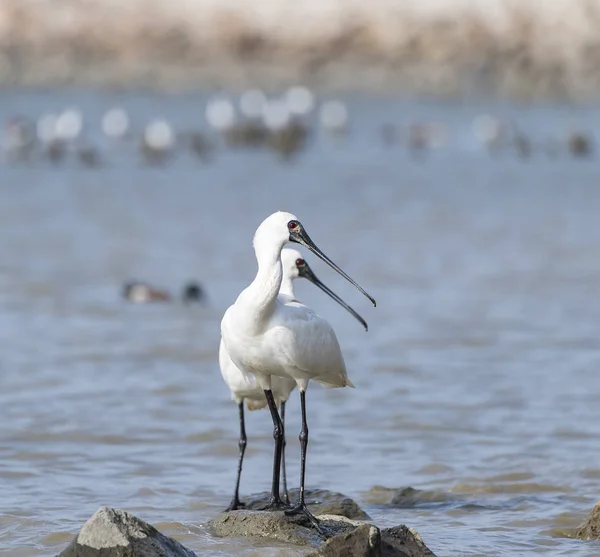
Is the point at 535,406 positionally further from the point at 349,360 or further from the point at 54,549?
the point at 54,549

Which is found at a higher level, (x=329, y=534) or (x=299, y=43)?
(x=299, y=43)

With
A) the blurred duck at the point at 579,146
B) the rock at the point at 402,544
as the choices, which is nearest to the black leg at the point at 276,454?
the rock at the point at 402,544

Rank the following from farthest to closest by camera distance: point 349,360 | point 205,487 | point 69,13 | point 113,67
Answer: point 69,13, point 113,67, point 349,360, point 205,487

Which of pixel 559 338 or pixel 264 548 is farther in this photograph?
pixel 559 338

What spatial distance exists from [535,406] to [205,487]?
10.4ft

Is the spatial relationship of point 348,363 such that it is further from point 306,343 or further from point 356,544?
point 356,544

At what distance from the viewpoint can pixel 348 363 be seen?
40.5ft

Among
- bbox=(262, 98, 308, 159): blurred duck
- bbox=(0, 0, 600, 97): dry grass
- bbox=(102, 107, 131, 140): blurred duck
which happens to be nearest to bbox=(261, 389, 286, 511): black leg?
bbox=(262, 98, 308, 159): blurred duck

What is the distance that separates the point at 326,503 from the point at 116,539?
70.0 inches

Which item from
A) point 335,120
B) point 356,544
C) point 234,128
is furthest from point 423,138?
point 356,544

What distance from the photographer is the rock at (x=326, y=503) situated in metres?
7.75

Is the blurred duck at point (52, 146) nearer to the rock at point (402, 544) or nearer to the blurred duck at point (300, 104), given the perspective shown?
the blurred duck at point (300, 104)

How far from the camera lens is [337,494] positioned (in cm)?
799

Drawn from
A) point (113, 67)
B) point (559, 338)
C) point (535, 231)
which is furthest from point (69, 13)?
point (559, 338)
